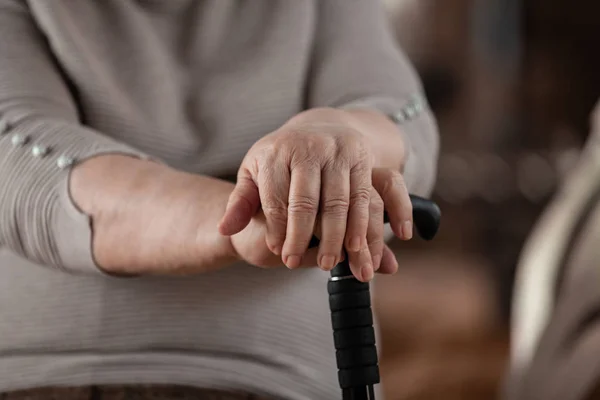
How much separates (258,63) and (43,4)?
0.21m

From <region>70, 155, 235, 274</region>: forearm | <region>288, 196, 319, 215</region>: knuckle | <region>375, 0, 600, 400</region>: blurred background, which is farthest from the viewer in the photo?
<region>375, 0, 600, 400</region>: blurred background

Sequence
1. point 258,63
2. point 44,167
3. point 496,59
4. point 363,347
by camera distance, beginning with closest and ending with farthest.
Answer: point 363,347 < point 44,167 < point 258,63 < point 496,59

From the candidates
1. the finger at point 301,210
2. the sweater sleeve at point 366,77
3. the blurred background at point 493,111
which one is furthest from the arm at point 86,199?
the blurred background at point 493,111

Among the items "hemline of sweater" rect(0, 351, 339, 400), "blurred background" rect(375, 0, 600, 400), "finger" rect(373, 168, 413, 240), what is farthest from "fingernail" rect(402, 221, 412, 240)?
"blurred background" rect(375, 0, 600, 400)

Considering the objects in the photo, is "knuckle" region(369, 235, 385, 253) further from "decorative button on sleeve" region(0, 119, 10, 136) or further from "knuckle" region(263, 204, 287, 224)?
"decorative button on sleeve" region(0, 119, 10, 136)

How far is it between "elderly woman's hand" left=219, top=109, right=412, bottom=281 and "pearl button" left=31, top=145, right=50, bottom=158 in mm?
206

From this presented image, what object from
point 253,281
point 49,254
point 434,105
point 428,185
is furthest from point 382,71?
point 434,105

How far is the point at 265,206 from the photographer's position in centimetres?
53

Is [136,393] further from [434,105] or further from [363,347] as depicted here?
[434,105]

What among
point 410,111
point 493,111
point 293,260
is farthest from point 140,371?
point 493,111

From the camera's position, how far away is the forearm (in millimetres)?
623

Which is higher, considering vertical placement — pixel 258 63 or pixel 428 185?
pixel 258 63

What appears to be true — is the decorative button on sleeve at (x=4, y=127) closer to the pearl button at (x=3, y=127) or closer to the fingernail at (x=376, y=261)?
the pearl button at (x=3, y=127)

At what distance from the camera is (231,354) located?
73cm
